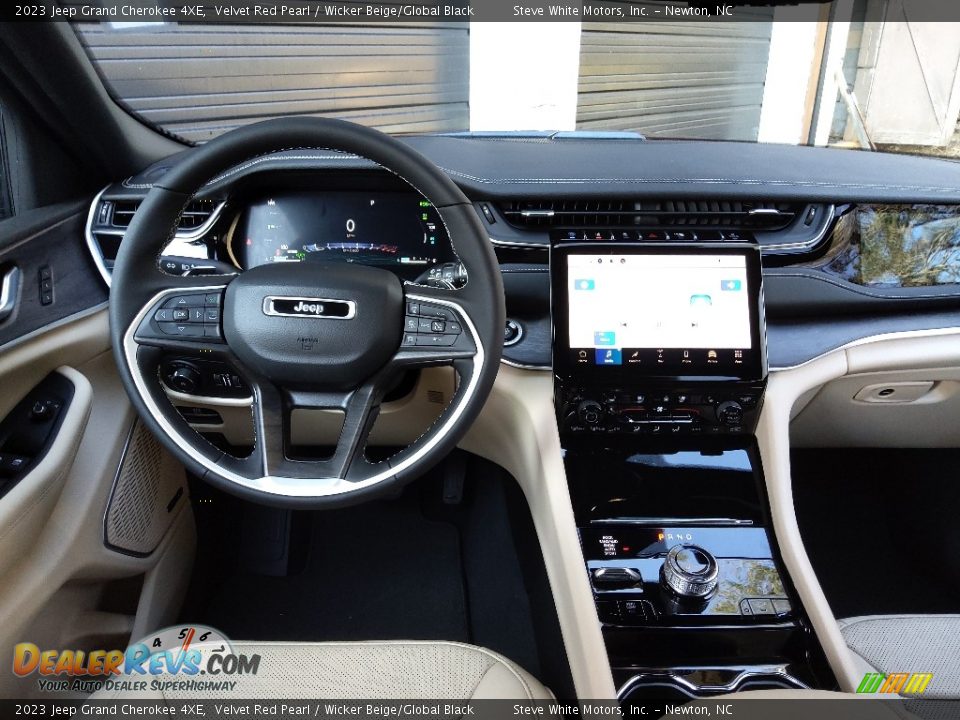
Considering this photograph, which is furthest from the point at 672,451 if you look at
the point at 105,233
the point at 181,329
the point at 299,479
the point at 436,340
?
the point at 105,233

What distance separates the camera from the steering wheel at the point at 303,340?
38.2 inches

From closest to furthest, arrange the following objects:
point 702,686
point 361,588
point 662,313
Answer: point 702,686 → point 662,313 → point 361,588

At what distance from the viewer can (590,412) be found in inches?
52.7

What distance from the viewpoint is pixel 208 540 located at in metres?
1.81

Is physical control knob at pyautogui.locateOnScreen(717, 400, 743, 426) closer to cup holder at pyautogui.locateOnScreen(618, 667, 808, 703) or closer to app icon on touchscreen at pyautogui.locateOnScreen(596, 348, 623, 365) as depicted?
app icon on touchscreen at pyautogui.locateOnScreen(596, 348, 623, 365)

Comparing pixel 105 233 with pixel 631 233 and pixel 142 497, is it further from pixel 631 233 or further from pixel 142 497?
pixel 631 233

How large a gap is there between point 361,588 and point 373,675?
0.83 meters

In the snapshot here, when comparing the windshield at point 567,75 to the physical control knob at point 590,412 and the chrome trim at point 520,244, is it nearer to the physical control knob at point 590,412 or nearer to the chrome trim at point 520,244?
the chrome trim at point 520,244

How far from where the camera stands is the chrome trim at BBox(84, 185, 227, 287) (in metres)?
1.36

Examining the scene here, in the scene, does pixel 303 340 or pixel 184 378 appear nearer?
pixel 303 340

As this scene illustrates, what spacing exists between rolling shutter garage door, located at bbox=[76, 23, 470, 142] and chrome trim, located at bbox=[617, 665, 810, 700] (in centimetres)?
160

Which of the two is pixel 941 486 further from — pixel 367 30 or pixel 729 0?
pixel 367 30

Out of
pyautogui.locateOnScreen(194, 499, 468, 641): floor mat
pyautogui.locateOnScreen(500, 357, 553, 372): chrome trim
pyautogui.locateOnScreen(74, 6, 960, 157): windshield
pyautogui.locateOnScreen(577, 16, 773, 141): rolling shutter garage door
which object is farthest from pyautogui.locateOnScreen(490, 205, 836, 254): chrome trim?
pyautogui.locateOnScreen(577, 16, 773, 141): rolling shutter garage door

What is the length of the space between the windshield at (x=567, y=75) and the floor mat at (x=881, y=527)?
886mm
